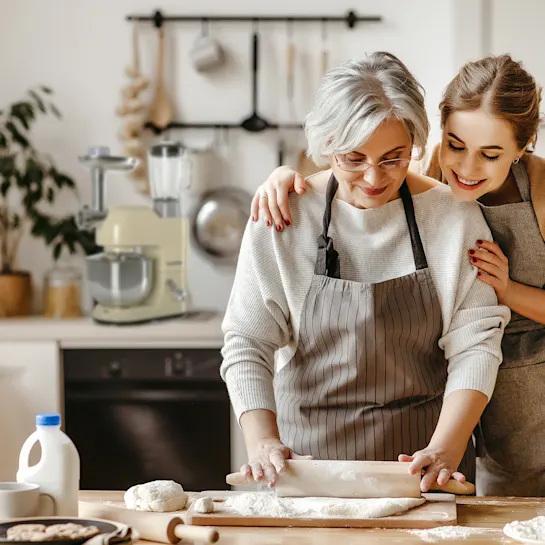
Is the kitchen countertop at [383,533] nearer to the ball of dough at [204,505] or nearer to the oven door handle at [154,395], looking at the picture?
the ball of dough at [204,505]

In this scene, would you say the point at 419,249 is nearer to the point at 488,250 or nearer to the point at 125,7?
the point at 488,250

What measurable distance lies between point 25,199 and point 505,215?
2036 mm

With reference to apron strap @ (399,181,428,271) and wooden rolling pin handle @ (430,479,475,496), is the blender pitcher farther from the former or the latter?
wooden rolling pin handle @ (430,479,475,496)

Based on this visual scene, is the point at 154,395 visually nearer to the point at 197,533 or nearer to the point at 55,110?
the point at 55,110

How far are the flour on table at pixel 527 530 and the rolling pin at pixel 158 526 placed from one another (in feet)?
1.34

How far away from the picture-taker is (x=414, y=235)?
189cm

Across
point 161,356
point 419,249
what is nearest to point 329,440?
point 419,249

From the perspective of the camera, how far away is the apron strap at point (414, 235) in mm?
1883

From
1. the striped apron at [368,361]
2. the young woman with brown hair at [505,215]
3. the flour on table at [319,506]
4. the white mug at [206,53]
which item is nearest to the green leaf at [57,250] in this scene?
the white mug at [206,53]

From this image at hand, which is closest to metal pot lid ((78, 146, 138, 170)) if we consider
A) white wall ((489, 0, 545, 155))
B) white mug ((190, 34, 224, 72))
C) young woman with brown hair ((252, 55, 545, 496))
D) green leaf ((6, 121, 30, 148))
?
green leaf ((6, 121, 30, 148))

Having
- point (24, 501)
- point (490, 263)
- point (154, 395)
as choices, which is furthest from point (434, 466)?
point (154, 395)

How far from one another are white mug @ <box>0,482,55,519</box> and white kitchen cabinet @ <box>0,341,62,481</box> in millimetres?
Result: 1790

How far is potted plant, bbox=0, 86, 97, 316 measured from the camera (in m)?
3.55

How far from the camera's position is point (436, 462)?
1.68 meters
